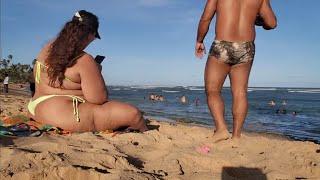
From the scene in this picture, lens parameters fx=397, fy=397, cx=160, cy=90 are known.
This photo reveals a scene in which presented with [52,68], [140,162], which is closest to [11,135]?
[52,68]

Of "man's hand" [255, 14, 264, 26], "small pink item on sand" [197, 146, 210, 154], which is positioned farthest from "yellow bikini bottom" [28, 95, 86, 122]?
"man's hand" [255, 14, 264, 26]

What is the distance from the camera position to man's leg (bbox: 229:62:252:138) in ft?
15.1

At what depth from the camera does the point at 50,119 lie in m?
4.41

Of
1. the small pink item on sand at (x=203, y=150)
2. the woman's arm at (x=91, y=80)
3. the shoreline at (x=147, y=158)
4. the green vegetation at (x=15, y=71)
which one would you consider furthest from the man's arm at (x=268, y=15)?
the green vegetation at (x=15, y=71)

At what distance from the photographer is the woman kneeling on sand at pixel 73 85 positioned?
4324mm

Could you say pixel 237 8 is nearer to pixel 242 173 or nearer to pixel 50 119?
pixel 242 173

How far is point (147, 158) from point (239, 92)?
5.24ft

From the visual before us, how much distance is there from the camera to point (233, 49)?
4555mm

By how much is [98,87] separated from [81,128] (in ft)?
1.70

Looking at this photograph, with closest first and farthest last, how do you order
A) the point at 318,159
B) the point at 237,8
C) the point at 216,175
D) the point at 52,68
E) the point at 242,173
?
the point at 216,175 < the point at 242,173 < the point at 318,159 < the point at 52,68 < the point at 237,8

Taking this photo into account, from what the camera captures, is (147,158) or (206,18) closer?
(147,158)

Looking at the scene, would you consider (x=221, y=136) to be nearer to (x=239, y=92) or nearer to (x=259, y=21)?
(x=239, y=92)

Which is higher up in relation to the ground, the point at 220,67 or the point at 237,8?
the point at 237,8

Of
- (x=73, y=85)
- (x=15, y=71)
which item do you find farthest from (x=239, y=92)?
(x=15, y=71)
